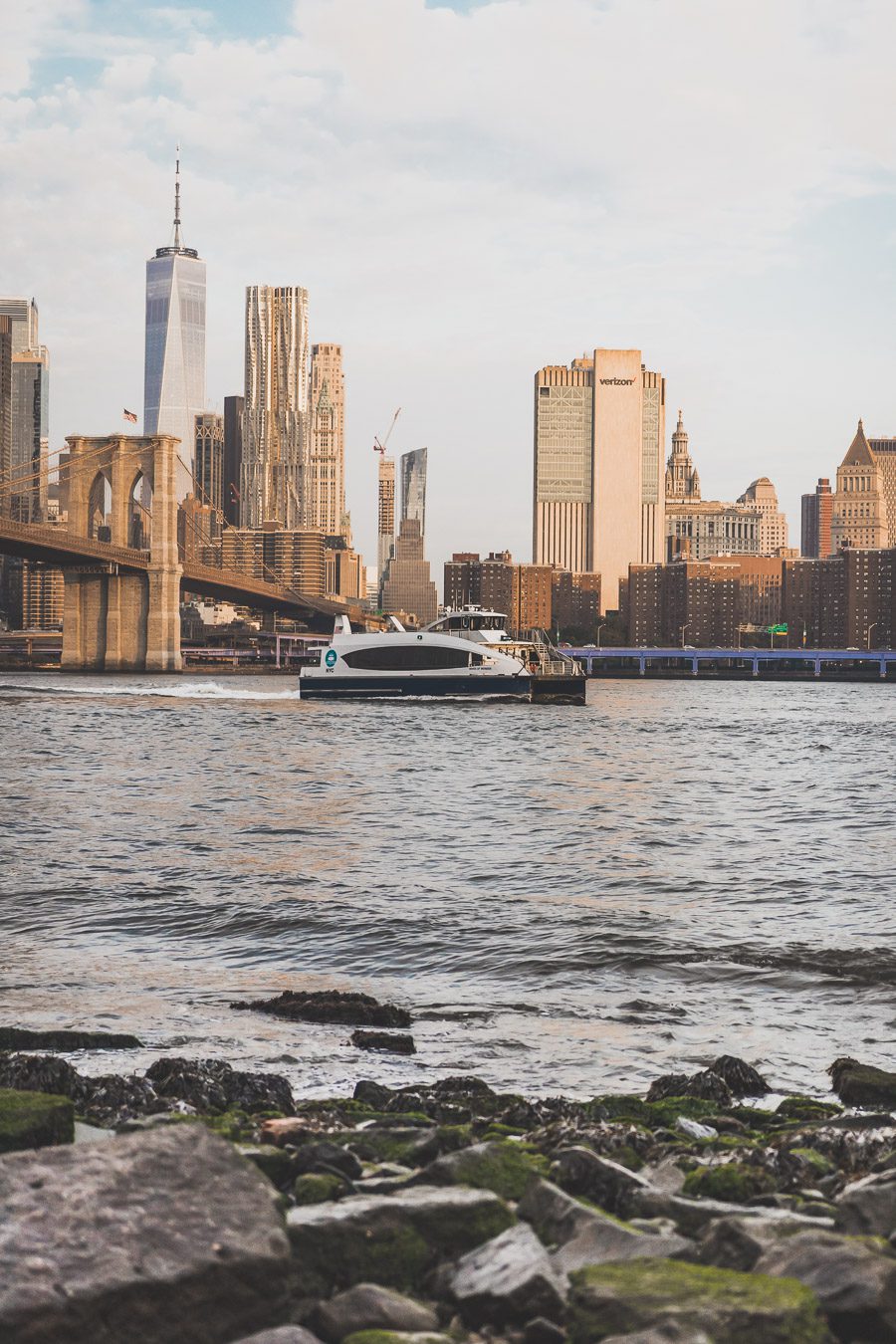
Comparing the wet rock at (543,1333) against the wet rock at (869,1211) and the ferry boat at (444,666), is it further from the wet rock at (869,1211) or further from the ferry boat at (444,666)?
the ferry boat at (444,666)

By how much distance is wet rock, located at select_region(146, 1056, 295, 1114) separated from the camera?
652cm

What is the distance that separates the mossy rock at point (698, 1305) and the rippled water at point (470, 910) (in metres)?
3.94

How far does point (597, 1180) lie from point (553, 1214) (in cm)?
68

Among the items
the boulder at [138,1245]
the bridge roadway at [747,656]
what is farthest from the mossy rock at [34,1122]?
the bridge roadway at [747,656]

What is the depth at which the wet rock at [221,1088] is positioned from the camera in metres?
6.52

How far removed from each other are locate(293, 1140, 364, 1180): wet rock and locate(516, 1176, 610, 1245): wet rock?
755mm

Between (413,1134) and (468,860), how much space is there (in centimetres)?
1136

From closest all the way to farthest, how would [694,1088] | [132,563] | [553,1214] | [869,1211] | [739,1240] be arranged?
[739,1240]
[553,1214]
[869,1211]
[694,1088]
[132,563]

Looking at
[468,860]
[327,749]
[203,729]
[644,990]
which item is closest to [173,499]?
[203,729]

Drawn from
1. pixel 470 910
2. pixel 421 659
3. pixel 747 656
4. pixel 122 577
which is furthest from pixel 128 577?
pixel 470 910

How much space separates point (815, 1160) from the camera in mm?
5391

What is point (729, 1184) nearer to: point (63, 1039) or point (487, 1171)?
point (487, 1171)

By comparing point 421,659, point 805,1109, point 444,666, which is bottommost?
point 805,1109

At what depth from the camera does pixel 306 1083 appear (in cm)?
730
